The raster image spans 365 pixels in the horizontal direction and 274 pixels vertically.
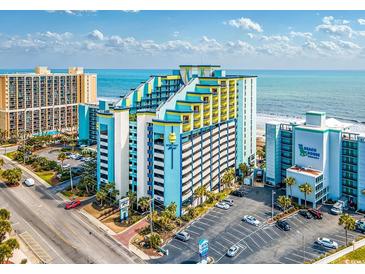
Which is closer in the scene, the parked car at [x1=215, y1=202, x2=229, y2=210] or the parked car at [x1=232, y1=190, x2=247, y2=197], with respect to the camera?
the parked car at [x1=215, y1=202, x2=229, y2=210]

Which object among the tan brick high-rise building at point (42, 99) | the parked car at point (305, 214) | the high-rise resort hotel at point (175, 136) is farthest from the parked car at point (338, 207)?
the tan brick high-rise building at point (42, 99)

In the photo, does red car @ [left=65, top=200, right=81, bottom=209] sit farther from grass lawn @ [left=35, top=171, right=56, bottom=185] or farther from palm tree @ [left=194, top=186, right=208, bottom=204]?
palm tree @ [left=194, top=186, right=208, bottom=204]

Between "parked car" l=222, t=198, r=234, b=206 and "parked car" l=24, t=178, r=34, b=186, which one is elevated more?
"parked car" l=24, t=178, r=34, b=186

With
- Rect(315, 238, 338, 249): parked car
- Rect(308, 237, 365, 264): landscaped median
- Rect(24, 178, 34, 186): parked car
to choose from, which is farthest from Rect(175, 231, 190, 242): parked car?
Rect(24, 178, 34, 186): parked car

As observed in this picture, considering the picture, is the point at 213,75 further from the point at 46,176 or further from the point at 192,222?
the point at 46,176

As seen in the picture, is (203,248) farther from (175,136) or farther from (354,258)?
(354,258)

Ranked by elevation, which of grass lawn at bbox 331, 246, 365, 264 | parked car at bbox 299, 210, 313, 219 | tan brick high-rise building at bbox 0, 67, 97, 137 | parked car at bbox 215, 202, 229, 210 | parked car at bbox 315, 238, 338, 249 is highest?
tan brick high-rise building at bbox 0, 67, 97, 137

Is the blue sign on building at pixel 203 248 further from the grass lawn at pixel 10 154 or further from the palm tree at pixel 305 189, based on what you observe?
the grass lawn at pixel 10 154
